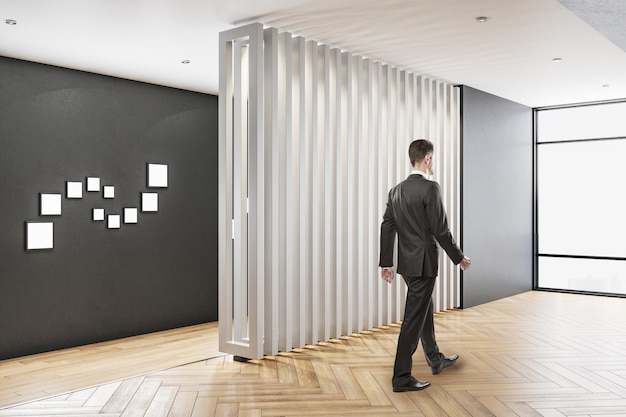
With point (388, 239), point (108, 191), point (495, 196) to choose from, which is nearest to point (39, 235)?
point (108, 191)

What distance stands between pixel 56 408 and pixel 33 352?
2.24 metres

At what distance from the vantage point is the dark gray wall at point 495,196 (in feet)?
25.9

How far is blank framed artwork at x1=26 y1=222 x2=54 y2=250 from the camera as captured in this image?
5918 mm

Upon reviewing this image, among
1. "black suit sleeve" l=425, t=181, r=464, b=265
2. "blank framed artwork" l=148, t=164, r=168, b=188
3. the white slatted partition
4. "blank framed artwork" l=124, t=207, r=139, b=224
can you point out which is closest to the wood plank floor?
the white slatted partition

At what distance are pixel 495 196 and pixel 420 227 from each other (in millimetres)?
4560

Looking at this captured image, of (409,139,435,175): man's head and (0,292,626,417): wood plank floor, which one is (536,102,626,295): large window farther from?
(409,139,435,175): man's head

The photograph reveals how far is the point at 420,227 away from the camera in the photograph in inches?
168

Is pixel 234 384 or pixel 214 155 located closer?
pixel 234 384

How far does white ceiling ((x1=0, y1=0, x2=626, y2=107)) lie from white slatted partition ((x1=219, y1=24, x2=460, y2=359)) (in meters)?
0.27

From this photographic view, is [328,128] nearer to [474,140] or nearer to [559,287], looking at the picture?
[474,140]

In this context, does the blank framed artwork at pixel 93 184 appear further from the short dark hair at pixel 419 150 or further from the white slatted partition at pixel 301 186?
the short dark hair at pixel 419 150

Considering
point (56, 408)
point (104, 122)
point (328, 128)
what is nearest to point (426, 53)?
point (328, 128)

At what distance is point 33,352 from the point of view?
5.98 m

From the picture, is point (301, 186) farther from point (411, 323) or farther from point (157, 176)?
point (157, 176)
